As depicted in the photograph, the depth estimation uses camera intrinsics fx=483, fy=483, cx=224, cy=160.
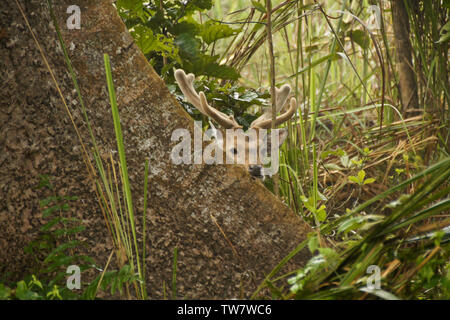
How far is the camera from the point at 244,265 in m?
1.85

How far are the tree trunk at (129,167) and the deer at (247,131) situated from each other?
1094 millimetres

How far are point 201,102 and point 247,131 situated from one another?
54cm

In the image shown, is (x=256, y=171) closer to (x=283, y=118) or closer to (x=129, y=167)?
(x=283, y=118)

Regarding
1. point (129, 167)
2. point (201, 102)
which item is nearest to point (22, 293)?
point (129, 167)

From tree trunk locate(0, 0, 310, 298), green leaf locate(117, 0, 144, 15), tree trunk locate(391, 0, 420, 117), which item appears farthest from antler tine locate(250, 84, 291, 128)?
tree trunk locate(0, 0, 310, 298)

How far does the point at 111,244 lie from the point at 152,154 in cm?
37

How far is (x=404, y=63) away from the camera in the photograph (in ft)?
13.1

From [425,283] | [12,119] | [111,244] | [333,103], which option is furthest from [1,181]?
[333,103]

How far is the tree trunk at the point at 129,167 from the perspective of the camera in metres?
1.73

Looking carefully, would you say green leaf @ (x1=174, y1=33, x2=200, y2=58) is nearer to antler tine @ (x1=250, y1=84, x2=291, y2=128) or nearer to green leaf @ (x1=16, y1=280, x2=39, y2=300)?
antler tine @ (x1=250, y1=84, x2=291, y2=128)

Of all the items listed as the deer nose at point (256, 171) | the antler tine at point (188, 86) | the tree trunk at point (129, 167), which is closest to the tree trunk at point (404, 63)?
the deer nose at point (256, 171)

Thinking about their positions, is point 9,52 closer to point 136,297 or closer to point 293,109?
point 136,297

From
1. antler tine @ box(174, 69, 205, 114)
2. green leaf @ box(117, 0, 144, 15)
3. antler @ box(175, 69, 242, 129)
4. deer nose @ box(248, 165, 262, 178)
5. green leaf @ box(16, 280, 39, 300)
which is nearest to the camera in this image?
green leaf @ box(16, 280, 39, 300)

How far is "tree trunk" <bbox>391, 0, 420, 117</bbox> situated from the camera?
12.8 ft
